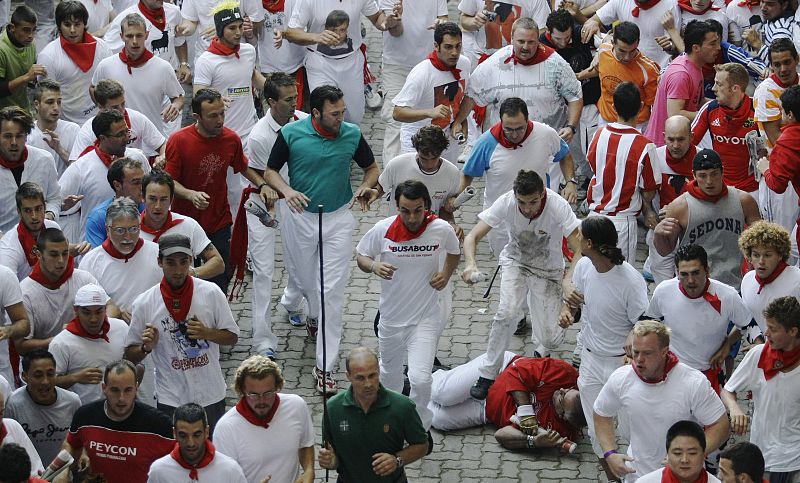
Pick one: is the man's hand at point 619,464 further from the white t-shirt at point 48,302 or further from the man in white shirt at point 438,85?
the man in white shirt at point 438,85

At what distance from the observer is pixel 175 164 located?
40.9ft

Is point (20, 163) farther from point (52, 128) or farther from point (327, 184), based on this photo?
point (327, 184)

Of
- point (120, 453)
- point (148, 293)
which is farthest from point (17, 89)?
point (120, 453)

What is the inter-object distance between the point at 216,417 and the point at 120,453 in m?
1.24

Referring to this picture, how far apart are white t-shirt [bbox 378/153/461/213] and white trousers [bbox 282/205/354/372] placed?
43 centimetres

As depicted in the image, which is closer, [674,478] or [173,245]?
[674,478]

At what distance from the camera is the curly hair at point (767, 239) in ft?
34.3

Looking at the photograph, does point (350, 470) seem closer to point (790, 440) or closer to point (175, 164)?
point (790, 440)

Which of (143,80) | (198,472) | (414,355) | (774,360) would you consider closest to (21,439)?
(198,472)

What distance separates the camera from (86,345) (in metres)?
10.4

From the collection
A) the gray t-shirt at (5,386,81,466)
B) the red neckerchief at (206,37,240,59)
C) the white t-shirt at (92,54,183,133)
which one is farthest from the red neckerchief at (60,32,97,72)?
the gray t-shirt at (5,386,81,466)

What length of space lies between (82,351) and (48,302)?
592 mm

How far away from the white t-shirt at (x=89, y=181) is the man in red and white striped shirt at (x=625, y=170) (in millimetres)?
3593

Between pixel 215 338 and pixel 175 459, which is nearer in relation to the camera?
pixel 175 459
